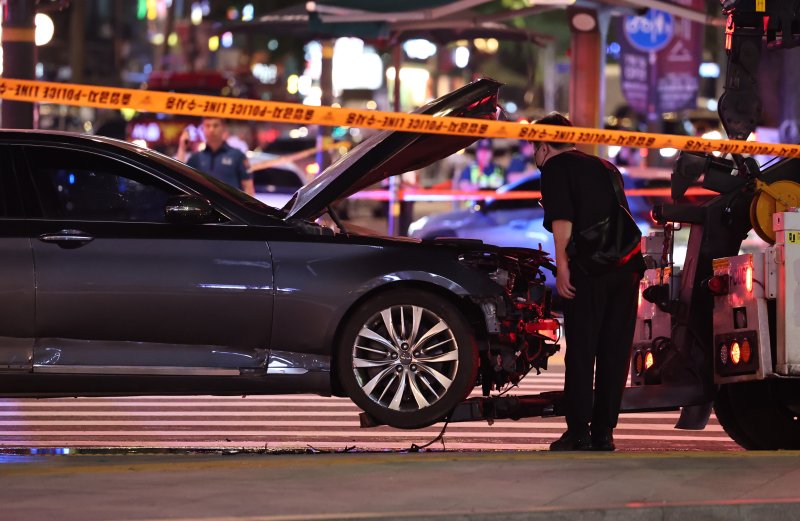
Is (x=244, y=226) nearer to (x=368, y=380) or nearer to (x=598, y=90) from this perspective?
(x=368, y=380)

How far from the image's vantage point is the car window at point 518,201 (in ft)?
71.3

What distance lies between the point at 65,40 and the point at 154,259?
9178 cm

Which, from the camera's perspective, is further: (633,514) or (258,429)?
(258,429)

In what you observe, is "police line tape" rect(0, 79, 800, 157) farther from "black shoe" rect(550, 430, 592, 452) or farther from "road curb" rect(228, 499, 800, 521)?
"road curb" rect(228, 499, 800, 521)

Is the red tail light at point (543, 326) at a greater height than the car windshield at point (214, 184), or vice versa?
the car windshield at point (214, 184)

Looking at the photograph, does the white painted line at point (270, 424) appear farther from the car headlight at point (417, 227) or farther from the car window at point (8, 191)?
the car headlight at point (417, 227)

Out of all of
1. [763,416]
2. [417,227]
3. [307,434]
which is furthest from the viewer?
[417,227]

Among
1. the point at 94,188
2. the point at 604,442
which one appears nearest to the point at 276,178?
the point at 94,188

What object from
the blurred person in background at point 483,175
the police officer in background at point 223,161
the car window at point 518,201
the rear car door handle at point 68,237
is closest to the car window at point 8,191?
the rear car door handle at point 68,237

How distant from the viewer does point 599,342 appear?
926 cm

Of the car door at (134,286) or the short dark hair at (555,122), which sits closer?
the car door at (134,286)

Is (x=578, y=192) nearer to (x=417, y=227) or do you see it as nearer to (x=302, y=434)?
(x=302, y=434)

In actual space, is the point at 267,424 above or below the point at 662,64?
below

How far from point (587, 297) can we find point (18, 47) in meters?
9.11
